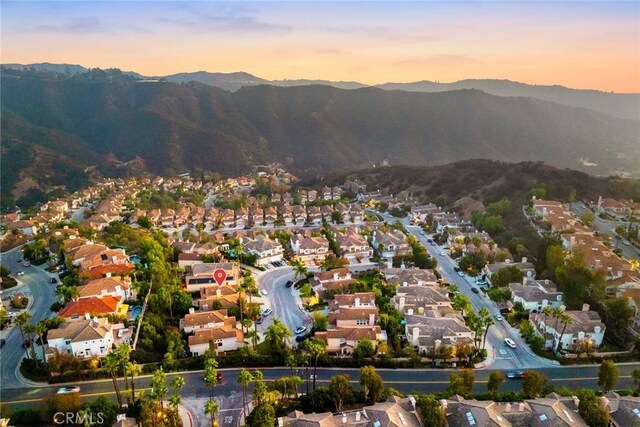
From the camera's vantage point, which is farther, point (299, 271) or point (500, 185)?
point (500, 185)

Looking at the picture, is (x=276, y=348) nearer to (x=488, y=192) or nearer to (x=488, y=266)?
(x=488, y=266)

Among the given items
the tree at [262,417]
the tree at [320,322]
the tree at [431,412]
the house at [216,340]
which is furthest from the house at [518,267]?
the tree at [262,417]

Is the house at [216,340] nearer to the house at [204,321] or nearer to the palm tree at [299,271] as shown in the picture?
the house at [204,321]

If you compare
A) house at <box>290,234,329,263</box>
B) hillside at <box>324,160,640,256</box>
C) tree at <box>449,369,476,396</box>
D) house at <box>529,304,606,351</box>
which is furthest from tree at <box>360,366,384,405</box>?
hillside at <box>324,160,640,256</box>

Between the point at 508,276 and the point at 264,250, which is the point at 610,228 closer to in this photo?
the point at 508,276

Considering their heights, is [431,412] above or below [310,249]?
below

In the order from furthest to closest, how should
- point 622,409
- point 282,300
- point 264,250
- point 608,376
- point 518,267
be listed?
point 264,250
point 518,267
point 282,300
point 608,376
point 622,409

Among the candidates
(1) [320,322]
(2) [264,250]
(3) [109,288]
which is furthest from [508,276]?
(3) [109,288]
